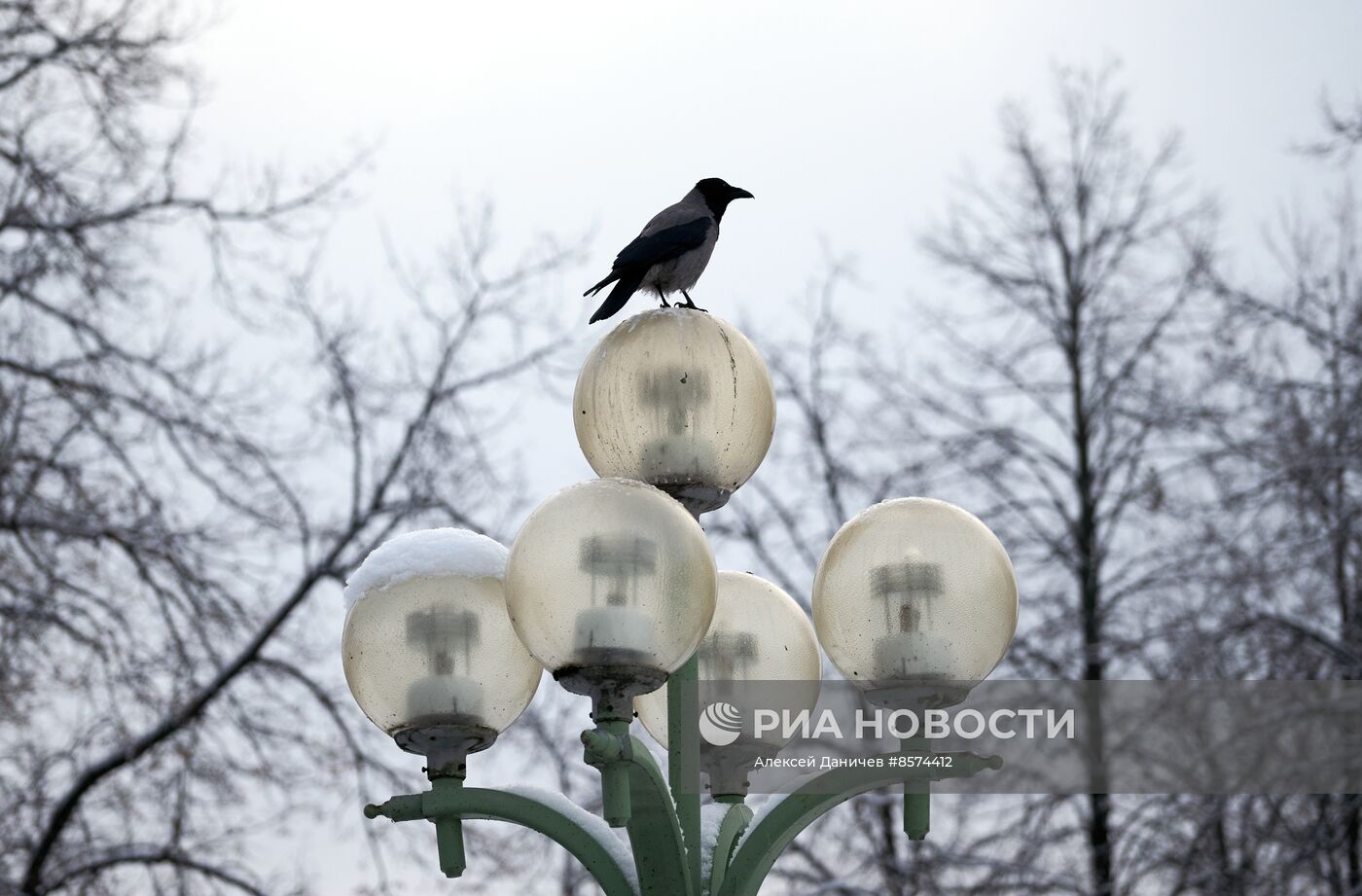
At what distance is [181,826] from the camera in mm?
9680

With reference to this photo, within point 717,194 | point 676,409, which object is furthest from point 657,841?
point 717,194

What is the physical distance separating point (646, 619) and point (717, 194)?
2.15 meters

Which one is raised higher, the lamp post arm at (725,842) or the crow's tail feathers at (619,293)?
the crow's tail feathers at (619,293)

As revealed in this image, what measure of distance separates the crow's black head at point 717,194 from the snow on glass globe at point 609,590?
75.3 inches

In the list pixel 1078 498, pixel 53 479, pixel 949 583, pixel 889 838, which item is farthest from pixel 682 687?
pixel 1078 498

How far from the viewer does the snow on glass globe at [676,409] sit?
4.14 metres

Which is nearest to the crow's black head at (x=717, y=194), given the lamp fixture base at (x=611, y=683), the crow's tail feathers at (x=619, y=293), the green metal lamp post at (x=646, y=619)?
the crow's tail feathers at (x=619, y=293)

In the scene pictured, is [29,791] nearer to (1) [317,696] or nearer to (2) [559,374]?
(1) [317,696]

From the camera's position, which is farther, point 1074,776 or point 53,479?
point 1074,776

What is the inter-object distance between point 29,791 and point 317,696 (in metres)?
1.63

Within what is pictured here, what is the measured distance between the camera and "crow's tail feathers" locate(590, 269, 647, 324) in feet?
15.2

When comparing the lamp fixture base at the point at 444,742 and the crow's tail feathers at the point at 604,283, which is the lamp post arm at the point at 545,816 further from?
the crow's tail feathers at the point at 604,283

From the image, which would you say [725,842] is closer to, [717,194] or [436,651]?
[436,651]

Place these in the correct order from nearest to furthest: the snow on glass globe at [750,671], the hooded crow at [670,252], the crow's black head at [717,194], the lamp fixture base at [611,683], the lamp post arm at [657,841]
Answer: the lamp fixture base at [611,683] < the lamp post arm at [657,841] < the snow on glass globe at [750,671] < the hooded crow at [670,252] < the crow's black head at [717,194]
